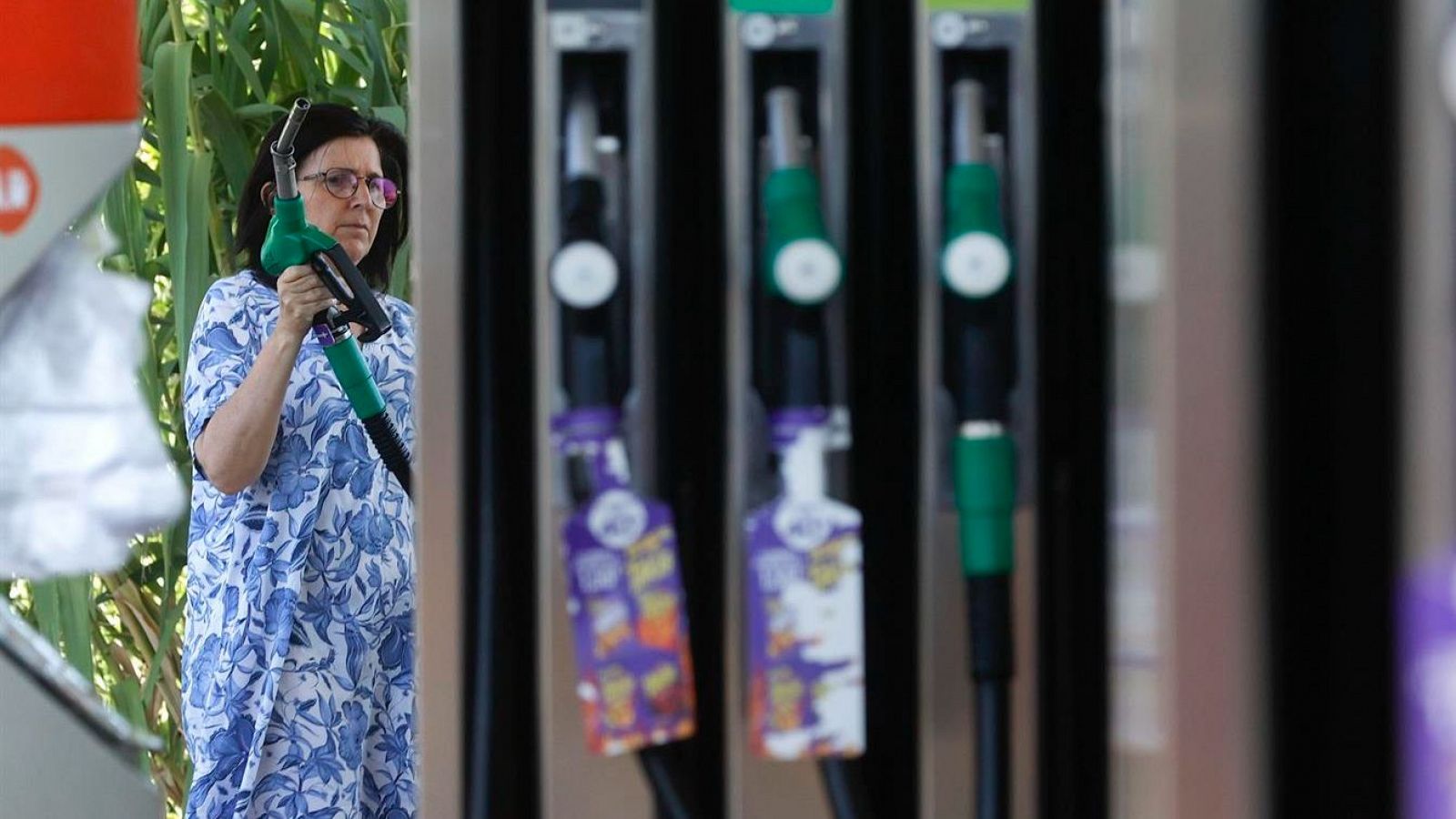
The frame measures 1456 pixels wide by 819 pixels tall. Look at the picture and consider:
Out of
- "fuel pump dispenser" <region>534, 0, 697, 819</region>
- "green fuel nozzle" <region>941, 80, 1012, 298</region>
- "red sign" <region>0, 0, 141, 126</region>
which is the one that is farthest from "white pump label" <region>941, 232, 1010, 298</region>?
"red sign" <region>0, 0, 141, 126</region>

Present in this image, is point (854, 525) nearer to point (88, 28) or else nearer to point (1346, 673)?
point (1346, 673)

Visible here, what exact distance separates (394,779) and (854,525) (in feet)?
5.04

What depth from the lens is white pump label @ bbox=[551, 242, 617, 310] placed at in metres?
0.75

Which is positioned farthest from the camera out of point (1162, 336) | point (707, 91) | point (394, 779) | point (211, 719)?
point (394, 779)

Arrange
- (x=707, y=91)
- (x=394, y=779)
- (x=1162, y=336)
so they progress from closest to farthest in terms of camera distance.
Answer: (x=1162, y=336), (x=707, y=91), (x=394, y=779)

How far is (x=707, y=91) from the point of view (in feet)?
2.62

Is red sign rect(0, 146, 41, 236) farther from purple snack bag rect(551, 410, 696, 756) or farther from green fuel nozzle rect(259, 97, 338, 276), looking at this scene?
green fuel nozzle rect(259, 97, 338, 276)

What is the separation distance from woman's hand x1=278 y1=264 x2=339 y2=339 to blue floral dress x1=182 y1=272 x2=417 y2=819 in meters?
0.08

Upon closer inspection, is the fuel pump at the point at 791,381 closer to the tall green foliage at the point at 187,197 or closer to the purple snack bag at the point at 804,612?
the purple snack bag at the point at 804,612

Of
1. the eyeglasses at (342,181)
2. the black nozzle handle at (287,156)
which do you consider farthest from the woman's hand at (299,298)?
the eyeglasses at (342,181)

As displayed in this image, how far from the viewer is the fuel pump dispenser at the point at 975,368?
750mm

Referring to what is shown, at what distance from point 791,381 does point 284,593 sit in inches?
54.5

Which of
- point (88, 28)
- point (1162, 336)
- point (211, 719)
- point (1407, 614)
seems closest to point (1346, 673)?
point (1407, 614)

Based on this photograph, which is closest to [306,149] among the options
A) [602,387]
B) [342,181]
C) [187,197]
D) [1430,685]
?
[342,181]
